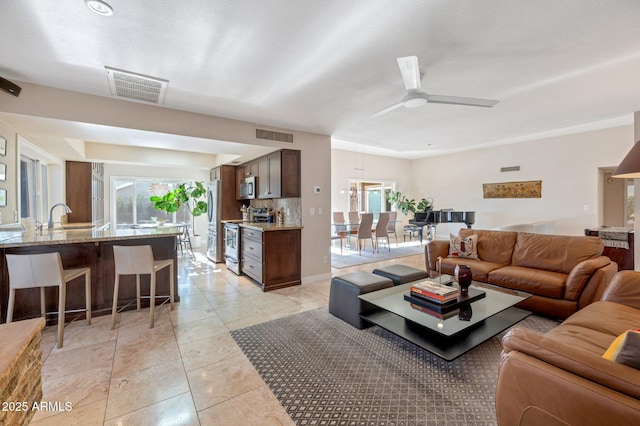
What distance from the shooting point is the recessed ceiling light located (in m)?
1.64

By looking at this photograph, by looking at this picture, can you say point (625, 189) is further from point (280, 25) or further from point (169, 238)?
point (169, 238)

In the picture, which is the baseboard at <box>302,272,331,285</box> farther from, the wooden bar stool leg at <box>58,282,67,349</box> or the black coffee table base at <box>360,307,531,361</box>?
the wooden bar stool leg at <box>58,282,67,349</box>

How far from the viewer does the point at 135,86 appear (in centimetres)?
276

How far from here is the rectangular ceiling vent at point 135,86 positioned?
2.54 meters

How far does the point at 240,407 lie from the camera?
1.74m

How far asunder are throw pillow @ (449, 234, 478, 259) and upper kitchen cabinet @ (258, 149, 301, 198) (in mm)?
2518

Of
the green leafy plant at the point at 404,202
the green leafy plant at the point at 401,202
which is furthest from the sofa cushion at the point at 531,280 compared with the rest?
the green leafy plant at the point at 401,202

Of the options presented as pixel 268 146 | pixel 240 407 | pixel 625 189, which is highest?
pixel 268 146

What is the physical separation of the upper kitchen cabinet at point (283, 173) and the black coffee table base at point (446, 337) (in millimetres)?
2428

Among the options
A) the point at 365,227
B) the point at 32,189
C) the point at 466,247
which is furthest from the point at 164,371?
the point at 365,227

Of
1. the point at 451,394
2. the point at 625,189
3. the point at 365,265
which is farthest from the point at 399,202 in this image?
the point at 451,394

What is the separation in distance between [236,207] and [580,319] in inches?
223

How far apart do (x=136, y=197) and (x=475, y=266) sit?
803 centimetres

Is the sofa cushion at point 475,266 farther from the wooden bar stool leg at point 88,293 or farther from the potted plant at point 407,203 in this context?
the potted plant at point 407,203
